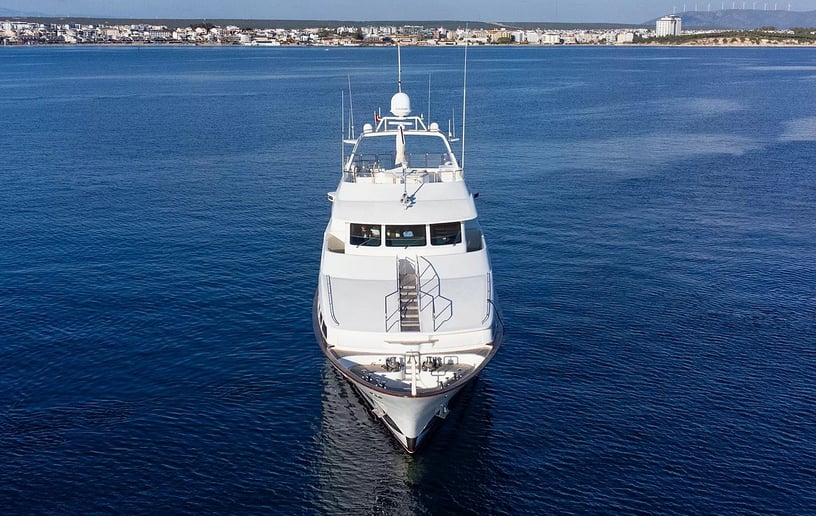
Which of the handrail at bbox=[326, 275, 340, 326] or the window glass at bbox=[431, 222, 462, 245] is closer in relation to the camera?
the handrail at bbox=[326, 275, 340, 326]

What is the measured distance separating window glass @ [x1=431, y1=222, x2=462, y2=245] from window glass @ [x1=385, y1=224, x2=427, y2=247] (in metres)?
0.43

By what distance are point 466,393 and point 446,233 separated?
6846 mm

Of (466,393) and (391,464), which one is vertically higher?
(466,393)

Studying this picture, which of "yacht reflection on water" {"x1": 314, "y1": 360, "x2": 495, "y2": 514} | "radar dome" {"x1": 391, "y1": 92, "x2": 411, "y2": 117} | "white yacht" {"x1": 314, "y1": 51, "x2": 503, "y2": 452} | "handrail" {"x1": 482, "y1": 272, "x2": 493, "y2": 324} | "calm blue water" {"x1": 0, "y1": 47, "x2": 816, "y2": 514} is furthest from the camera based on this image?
"radar dome" {"x1": 391, "y1": 92, "x2": 411, "y2": 117}

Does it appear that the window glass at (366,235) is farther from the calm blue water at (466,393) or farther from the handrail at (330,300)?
Result: the calm blue water at (466,393)

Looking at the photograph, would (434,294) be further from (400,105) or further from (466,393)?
(400,105)

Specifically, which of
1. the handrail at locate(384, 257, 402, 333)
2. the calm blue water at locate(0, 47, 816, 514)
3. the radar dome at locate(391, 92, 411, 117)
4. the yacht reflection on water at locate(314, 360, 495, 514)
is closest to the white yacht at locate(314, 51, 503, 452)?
the handrail at locate(384, 257, 402, 333)

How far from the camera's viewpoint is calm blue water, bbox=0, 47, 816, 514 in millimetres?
27312

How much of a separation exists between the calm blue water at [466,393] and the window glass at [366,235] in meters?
6.55

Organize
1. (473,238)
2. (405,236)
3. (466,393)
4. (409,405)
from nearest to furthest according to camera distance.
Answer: (409,405)
(405,236)
(466,393)
(473,238)

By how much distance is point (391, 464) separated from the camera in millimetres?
28078

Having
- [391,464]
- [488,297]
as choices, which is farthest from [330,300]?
[391,464]

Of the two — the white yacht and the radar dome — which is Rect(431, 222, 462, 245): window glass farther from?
the radar dome

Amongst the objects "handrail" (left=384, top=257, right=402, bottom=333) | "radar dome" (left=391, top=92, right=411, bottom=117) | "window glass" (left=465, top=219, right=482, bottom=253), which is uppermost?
"radar dome" (left=391, top=92, right=411, bottom=117)
